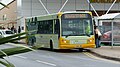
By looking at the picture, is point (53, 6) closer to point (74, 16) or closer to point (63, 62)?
point (74, 16)

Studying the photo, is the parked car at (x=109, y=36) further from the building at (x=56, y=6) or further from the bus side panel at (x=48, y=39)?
the building at (x=56, y=6)

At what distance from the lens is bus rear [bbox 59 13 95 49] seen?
23562 mm

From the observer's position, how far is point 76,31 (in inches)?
934

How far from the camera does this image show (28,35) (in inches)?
112

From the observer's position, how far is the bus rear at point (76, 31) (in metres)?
23.6

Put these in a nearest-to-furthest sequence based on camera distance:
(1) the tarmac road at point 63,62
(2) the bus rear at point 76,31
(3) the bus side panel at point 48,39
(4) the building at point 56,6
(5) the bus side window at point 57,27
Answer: (1) the tarmac road at point 63,62 < (2) the bus rear at point 76,31 < (5) the bus side window at point 57,27 < (3) the bus side panel at point 48,39 < (4) the building at point 56,6

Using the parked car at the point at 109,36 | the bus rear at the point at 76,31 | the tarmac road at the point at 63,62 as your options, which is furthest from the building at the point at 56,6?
the tarmac road at the point at 63,62

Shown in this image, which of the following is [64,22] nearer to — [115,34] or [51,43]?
[51,43]

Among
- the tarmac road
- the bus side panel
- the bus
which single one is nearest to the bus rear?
the bus

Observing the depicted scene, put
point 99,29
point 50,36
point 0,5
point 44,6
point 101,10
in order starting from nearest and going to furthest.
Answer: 1. point 0,5
2. point 50,36
3. point 99,29
4. point 44,6
5. point 101,10

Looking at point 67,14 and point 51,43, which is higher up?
point 67,14

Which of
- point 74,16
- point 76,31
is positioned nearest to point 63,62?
point 76,31

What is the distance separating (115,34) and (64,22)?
502 centimetres

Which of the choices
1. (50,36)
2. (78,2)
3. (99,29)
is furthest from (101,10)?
(50,36)
